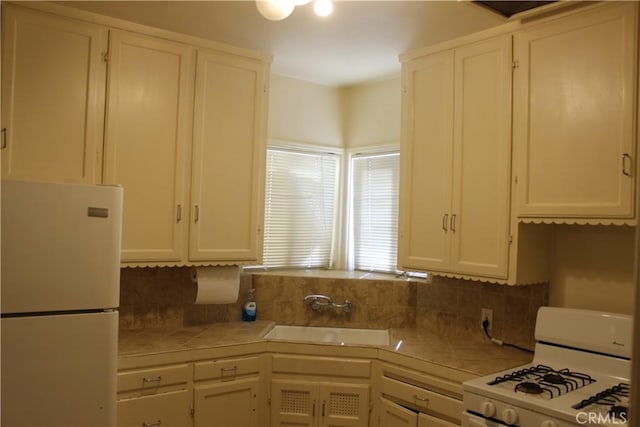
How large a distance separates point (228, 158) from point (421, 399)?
1679 millimetres

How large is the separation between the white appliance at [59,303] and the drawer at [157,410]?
16.2 inches

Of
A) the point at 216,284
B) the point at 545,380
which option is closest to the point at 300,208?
the point at 216,284

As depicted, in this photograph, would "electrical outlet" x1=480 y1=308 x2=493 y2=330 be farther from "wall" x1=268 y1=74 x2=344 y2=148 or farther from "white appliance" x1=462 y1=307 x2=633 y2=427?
"wall" x1=268 y1=74 x2=344 y2=148

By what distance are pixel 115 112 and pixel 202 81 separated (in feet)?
1.68

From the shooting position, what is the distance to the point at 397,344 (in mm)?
2562

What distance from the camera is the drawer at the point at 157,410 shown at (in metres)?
2.21

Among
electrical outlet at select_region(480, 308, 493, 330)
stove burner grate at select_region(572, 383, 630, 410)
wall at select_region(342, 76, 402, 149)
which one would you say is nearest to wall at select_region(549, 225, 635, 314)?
electrical outlet at select_region(480, 308, 493, 330)

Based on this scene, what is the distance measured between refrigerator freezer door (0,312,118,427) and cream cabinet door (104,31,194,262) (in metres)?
0.66

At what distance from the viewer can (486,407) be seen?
1.82m

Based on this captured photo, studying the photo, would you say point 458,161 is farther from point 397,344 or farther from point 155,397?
point 155,397

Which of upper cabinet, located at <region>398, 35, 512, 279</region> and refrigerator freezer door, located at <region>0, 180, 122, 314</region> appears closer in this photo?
refrigerator freezer door, located at <region>0, 180, 122, 314</region>

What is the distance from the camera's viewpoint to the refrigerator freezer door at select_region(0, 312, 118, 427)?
165 centimetres

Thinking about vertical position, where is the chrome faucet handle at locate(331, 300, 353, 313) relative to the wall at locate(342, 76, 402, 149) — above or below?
below

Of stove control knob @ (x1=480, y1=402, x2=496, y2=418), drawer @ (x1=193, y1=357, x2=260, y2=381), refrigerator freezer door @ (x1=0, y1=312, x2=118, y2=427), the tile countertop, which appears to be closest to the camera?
refrigerator freezer door @ (x1=0, y1=312, x2=118, y2=427)
